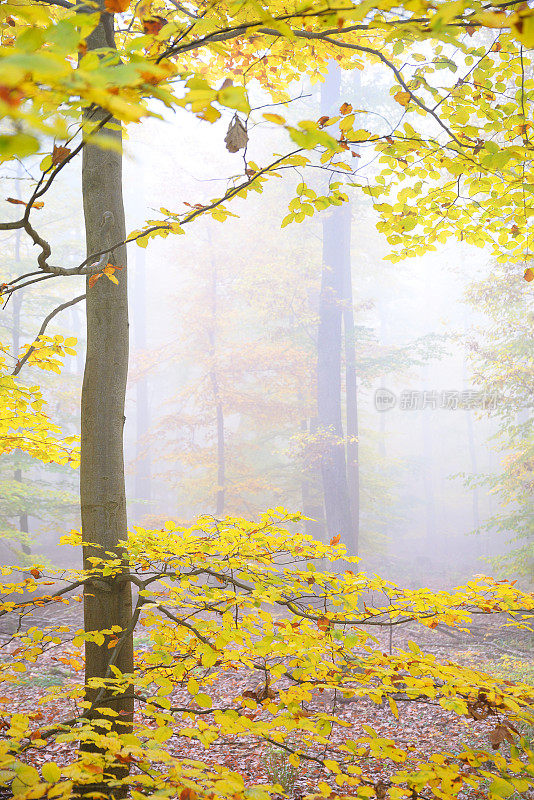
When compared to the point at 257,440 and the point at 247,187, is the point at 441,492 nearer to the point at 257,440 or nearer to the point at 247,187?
the point at 257,440

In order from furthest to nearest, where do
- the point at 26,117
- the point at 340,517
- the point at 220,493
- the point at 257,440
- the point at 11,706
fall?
the point at 257,440 < the point at 220,493 < the point at 340,517 < the point at 11,706 < the point at 26,117

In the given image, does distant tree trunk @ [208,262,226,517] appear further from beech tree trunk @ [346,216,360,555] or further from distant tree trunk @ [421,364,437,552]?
distant tree trunk @ [421,364,437,552]

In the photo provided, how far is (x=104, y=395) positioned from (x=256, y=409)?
9.33 m

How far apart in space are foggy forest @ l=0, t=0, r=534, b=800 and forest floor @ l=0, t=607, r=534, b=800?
38 millimetres

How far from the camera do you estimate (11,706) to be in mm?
5020

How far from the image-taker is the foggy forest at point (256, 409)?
1297 millimetres

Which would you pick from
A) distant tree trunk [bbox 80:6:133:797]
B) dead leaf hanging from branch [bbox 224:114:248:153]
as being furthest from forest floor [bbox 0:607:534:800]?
dead leaf hanging from branch [bbox 224:114:248:153]

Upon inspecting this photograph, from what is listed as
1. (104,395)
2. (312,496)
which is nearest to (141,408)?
(312,496)

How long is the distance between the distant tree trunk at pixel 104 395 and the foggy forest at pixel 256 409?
0.01 meters

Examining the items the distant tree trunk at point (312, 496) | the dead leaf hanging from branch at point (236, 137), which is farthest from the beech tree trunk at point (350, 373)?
the dead leaf hanging from branch at point (236, 137)

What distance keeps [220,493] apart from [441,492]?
1736 cm

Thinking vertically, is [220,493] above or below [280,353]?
below

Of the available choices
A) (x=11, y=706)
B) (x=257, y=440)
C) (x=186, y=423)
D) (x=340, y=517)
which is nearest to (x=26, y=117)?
(x=11, y=706)

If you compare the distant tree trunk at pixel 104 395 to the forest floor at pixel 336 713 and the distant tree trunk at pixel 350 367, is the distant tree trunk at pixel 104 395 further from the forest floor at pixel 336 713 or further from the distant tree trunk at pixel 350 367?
the distant tree trunk at pixel 350 367
